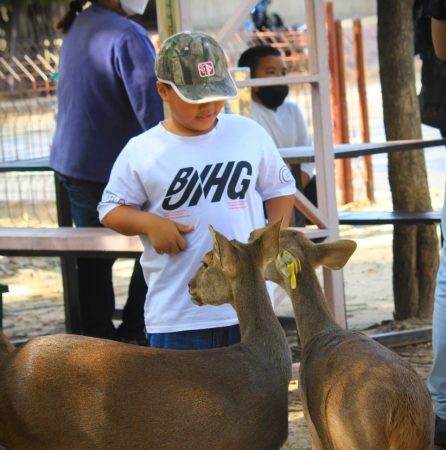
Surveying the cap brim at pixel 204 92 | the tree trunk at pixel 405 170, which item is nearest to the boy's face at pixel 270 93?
the tree trunk at pixel 405 170

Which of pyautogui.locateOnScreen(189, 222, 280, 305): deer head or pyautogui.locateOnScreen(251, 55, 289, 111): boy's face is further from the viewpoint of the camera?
pyautogui.locateOnScreen(251, 55, 289, 111): boy's face

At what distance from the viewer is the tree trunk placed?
756cm

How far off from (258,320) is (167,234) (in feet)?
1.90

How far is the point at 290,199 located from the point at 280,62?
420 centimetres

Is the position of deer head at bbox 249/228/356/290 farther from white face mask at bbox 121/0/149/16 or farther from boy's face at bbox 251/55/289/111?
boy's face at bbox 251/55/289/111

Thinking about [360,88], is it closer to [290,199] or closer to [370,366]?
[290,199]

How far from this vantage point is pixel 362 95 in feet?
41.2

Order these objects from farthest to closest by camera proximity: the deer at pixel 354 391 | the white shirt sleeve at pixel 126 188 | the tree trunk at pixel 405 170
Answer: the tree trunk at pixel 405 170
the white shirt sleeve at pixel 126 188
the deer at pixel 354 391

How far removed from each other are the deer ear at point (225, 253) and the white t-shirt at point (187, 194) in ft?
1.24

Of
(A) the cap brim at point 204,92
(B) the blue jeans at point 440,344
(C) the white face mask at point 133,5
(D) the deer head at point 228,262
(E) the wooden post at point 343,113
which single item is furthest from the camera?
(E) the wooden post at point 343,113

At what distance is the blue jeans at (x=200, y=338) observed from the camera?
13.6ft

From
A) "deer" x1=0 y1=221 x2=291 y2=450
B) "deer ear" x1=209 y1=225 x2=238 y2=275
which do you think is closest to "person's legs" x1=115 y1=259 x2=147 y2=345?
"deer ear" x1=209 y1=225 x2=238 y2=275

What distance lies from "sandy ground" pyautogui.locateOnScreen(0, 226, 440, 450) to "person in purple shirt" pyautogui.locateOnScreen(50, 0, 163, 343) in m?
1.64

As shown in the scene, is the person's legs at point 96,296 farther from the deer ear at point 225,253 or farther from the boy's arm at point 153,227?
the deer ear at point 225,253
